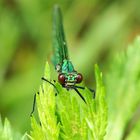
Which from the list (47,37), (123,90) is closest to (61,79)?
(123,90)

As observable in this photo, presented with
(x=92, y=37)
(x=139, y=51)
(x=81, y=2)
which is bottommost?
(x=139, y=51)

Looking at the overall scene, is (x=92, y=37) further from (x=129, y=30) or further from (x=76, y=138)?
(x=76, y=138)

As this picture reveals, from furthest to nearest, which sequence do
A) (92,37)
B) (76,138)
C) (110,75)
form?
(92,37) → (110,75) → (76,138)

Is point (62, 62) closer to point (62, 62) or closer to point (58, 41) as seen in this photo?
point (62, 62)

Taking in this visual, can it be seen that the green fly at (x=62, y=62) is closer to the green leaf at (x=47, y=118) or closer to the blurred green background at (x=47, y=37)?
the green leaf at (x=47, y=118)

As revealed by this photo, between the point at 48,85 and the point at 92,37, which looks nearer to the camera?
the point at 48,85

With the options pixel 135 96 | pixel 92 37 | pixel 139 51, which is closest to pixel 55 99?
pixel 135 96
